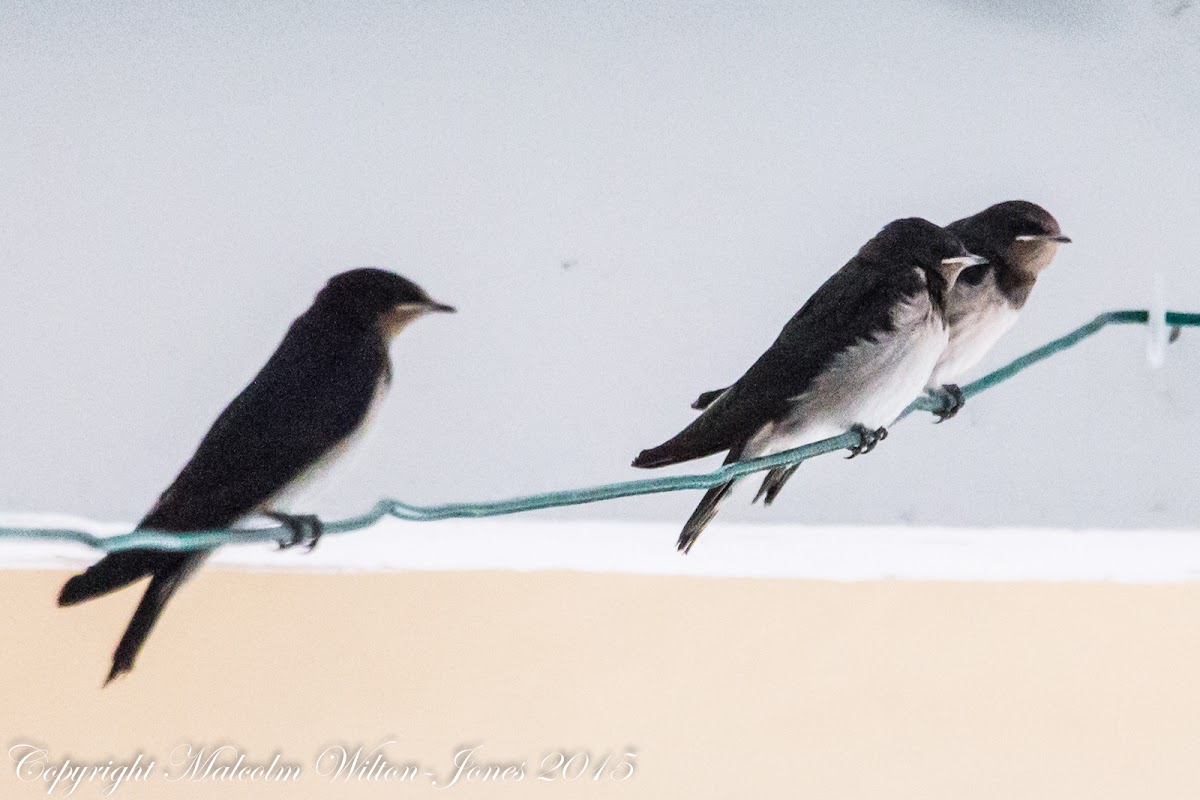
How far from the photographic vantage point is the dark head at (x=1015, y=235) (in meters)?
1.43

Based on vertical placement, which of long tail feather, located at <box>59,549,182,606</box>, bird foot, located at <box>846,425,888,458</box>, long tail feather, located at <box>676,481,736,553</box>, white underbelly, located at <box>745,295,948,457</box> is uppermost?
long tail feather, located at <box>59,549,182,606</box>

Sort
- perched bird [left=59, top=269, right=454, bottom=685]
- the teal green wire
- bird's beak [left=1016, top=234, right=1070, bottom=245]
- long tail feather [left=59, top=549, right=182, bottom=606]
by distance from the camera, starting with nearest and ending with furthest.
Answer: the teal green wire
long tail feather [left=59, top=549, right=182, bottom=606]
perched bird [left=59, top=269, right=454, bottom=685]
bird's beak [left=1016, top=234, right=1070, bottom=245]

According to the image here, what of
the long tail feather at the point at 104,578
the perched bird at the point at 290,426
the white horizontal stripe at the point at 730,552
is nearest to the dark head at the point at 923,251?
the white horizontal stripe at the point at 730,552

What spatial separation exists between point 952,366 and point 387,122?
755mm

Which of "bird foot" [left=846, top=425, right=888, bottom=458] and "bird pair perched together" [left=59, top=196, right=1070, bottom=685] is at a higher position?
"bird pair perched together" [left=59, top=196, right=1070, bottom=685]

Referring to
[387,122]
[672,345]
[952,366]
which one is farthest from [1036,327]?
[387,122]

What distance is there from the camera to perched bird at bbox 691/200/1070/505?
4.61 ft

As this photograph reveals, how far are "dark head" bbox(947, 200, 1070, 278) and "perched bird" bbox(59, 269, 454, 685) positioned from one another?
663 millimetres

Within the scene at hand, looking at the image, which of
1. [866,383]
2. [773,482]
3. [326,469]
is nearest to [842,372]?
[866,383]

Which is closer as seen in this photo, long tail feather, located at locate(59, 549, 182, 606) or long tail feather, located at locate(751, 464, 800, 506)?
long tail feather, located at locate(59, 549, 182, 606)

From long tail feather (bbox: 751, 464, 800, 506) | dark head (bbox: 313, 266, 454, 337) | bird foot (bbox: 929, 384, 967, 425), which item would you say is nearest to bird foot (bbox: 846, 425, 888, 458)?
long tail feather (bbox: 751, 464, 800, 506)

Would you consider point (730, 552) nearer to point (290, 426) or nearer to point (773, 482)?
point (773, 482)

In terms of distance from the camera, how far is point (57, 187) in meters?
1.48

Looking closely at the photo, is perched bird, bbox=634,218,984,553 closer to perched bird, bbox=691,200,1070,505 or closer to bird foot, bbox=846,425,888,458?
bird foot, bbox=846,425,888,458
